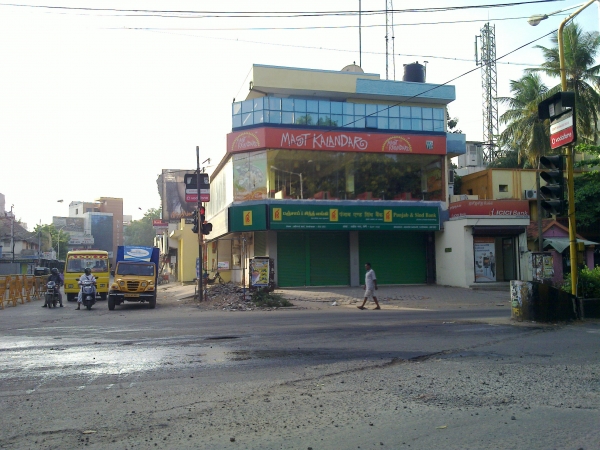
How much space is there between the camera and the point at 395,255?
32094 millimetres

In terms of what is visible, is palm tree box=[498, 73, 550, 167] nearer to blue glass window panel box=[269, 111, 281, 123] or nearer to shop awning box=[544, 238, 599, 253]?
shop awning box=[544, 238, 599, 253]

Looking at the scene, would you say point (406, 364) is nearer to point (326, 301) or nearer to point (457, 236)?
point (326, 301)

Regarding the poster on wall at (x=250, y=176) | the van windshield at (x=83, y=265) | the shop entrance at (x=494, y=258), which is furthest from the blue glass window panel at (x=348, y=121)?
the van windshield at (x=83, y=265)

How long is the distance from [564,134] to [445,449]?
10.9 meters

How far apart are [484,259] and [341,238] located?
7821 millimetres

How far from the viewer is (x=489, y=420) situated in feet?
19.6

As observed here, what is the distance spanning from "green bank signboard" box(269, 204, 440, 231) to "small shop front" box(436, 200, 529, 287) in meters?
1.68

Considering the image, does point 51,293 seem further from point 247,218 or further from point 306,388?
point 306,388

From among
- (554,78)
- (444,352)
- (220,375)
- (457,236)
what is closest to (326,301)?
(457,236)

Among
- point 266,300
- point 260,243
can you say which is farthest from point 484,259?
point 266,300

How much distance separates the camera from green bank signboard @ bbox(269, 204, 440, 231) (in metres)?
28.9

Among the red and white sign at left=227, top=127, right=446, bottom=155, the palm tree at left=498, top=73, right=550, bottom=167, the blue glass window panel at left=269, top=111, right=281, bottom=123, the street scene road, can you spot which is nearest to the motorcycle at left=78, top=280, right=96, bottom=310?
the street scene road

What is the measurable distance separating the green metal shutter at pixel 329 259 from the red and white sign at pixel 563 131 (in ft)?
57.8

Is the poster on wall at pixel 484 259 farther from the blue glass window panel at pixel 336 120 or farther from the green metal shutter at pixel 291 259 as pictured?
the blue glass window panel at pixel 336 120
